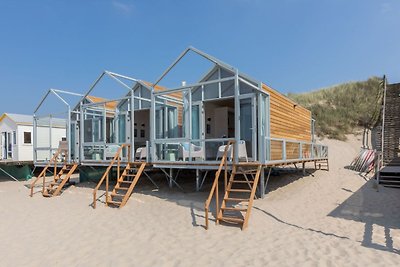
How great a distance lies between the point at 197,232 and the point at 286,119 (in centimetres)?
685

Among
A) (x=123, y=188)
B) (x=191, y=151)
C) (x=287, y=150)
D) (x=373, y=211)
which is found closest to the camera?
(x=373, y=211)

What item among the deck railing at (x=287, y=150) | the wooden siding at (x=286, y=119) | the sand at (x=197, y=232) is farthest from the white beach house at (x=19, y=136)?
the deck railing at (x=287, y=150)

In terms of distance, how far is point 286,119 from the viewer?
40.5 feet

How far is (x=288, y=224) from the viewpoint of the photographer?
7535 millimetres

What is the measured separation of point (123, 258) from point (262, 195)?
5.29 metres

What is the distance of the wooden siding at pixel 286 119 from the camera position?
1091cm

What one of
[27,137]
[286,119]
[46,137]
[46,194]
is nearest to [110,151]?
[46,194]

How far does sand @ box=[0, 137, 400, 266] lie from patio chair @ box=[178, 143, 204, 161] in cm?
133

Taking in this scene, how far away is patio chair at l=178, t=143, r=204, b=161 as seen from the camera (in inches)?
399

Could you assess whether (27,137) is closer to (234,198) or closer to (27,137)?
(27,137)

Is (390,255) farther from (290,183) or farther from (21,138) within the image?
(21,138)

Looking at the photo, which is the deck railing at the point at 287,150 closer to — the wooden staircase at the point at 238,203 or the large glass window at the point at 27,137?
the wooden staircase at the point at 238,203

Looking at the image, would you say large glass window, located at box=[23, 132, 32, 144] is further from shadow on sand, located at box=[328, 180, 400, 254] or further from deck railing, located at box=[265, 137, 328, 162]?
shadow on sand, located at box=[328, 180, 400, 254]

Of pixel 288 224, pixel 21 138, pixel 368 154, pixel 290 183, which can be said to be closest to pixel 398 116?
pixel 368 154
